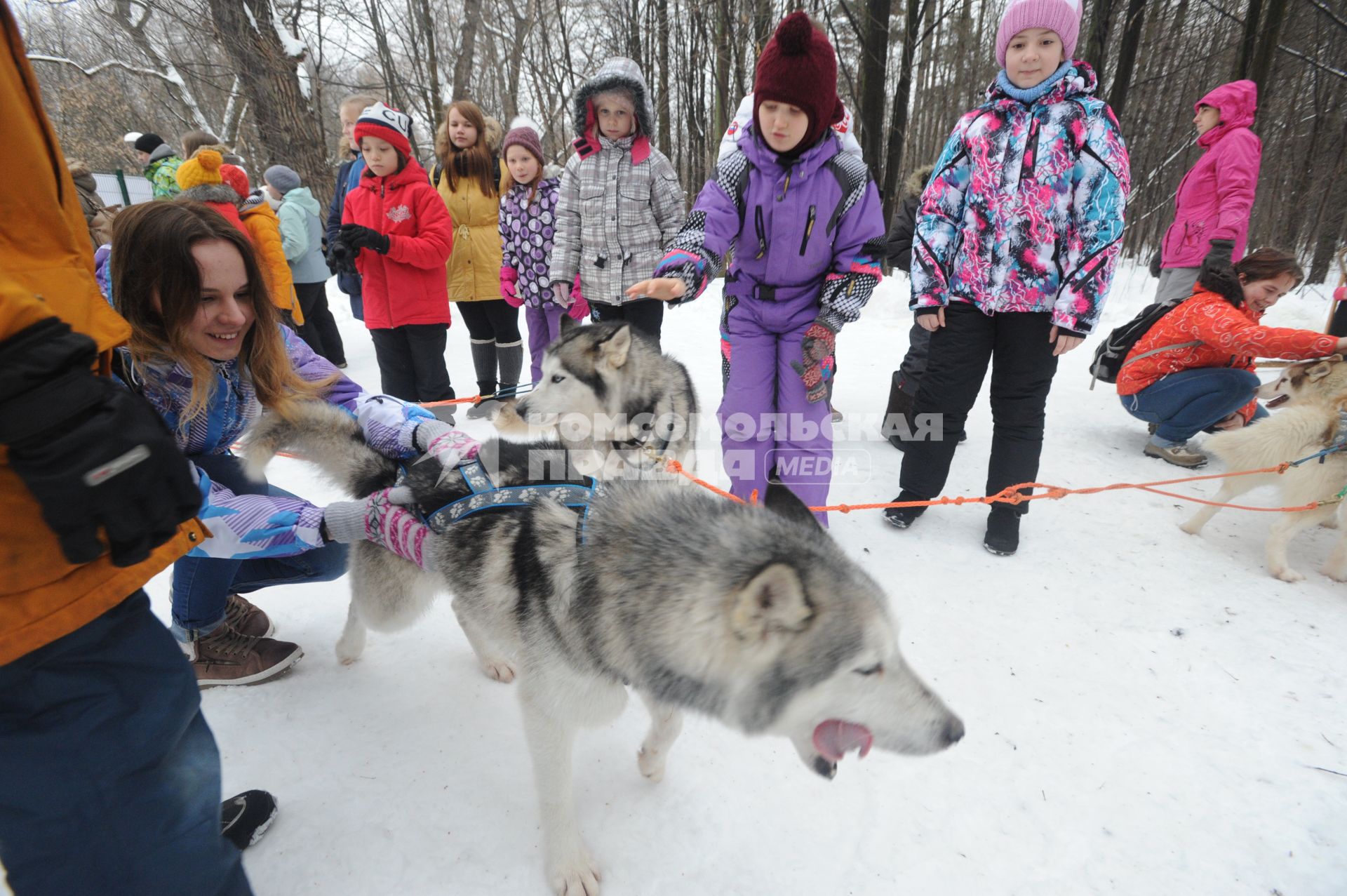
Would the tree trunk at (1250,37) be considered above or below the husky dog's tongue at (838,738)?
above

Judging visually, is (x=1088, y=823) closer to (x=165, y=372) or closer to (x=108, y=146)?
(x=165, y=372)

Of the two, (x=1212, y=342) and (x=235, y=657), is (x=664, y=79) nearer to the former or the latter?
(x=1212, y=342)

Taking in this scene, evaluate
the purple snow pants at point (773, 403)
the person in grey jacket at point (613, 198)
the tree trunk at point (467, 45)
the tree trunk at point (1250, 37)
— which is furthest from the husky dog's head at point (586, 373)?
the tree trunk at point (467, 45)

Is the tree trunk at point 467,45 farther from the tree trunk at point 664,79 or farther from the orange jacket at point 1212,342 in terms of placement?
the orange jacket at point 1212,342

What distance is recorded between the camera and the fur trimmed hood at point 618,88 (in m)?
3.59

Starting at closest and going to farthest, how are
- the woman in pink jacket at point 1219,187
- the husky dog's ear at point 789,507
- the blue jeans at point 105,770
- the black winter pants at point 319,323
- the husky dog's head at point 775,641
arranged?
the blue jeans at point 105,770 → the husky dog's head at point 775,641 → the husky dog's ear at point 789,507 → the woman in pink jacket at point 1219,187 → the black winter pants at point 319,323

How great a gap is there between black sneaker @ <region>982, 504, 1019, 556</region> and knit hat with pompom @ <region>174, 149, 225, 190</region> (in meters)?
5.54

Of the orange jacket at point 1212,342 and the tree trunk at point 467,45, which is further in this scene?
the tree trunk at point 467,45

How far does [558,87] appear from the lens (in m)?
14.8

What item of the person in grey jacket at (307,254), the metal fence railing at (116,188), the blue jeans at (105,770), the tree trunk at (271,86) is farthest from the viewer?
the metal fence railing at (116,188)

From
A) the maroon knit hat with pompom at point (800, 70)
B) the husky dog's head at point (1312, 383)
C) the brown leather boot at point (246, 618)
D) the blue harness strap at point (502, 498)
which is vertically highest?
the maroon knit hat with pompom at point (800, 70)

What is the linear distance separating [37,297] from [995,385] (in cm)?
336

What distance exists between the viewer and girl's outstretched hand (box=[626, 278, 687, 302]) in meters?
2.43

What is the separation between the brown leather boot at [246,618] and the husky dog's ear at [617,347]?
1786mm
